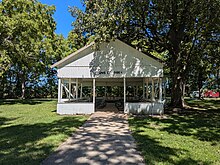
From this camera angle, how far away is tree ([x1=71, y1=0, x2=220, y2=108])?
1250cm

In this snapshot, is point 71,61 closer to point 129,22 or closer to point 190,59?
point 129,22

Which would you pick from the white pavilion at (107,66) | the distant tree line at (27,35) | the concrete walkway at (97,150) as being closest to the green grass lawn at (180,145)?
the concrete walkway at (97,150)

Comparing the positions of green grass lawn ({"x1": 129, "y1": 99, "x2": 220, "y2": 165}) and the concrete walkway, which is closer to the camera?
the concrete walkway

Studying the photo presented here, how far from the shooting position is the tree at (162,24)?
12500 millimetres

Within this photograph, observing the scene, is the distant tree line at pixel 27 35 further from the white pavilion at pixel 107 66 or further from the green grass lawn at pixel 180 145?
the green grass lawn at pixel 180 145

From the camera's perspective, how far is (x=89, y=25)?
12.8 m

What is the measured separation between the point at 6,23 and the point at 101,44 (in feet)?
34.4

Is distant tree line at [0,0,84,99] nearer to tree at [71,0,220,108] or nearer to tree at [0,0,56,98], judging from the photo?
tree at [0,0,56,98]

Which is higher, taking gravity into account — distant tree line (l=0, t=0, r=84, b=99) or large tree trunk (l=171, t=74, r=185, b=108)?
distant tree line (l=0, t=0, r=84, b=99)

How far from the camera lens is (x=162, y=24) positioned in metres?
15.0

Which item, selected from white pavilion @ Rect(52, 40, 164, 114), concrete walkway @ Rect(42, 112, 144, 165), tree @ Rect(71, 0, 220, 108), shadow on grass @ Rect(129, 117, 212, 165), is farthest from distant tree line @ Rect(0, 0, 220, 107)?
shadow on grass @ Rect(129, 117, 212, 165)

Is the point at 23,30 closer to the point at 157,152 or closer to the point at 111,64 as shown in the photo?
the point at 111,64

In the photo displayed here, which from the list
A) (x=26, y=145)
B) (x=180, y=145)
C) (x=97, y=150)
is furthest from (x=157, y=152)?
(x=26, y=145)

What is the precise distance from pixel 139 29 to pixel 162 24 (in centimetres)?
162
